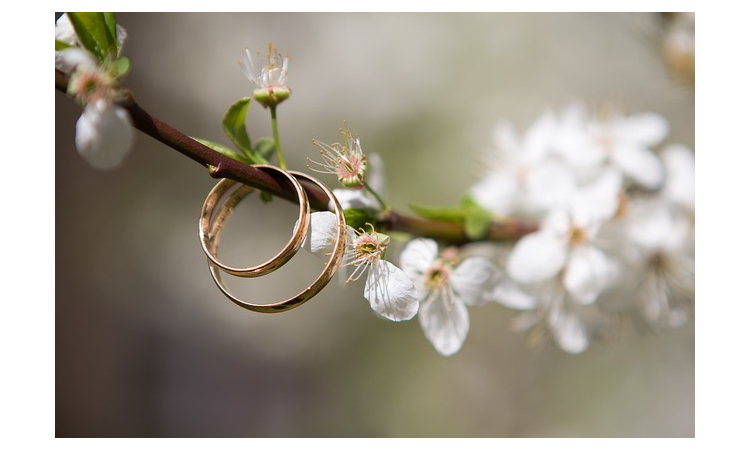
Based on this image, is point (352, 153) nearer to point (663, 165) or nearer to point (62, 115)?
point (663, 165)

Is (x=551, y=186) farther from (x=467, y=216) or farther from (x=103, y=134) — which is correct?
(x=103, y=134)

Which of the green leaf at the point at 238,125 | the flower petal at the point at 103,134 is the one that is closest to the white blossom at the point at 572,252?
the green leaf at the point at 238,125

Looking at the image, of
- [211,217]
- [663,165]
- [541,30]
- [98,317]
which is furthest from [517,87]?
[211,217]

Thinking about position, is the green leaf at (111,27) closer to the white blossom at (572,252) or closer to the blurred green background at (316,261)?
the white blossom at (572,252)

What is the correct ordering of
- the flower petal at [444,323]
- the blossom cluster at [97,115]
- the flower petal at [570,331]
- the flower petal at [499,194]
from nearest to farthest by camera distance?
the blossom cluster at [97,115] → the flower petal at [444,323] → the flower petal at [570,331] → the flower petal at [499,194]

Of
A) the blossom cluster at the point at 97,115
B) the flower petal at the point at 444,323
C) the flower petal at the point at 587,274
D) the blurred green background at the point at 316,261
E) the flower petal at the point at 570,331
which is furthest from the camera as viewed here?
the blurred green background at the point at 316,261

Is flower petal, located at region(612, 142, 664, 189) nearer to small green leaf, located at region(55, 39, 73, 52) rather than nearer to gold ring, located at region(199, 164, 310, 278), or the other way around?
gold ring, located at region(199, 164, 310, 278)

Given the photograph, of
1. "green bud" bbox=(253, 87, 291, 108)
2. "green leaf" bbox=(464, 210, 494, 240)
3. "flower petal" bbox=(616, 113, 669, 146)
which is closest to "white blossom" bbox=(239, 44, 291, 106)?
"green bud" bbox=(253, 87, 291, 108)
